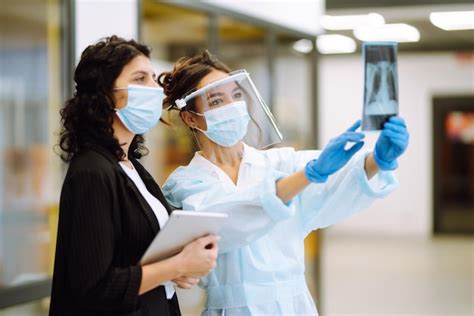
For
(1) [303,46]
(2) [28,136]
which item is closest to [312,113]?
(1) [303,46]

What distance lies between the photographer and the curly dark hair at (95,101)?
1.80 m

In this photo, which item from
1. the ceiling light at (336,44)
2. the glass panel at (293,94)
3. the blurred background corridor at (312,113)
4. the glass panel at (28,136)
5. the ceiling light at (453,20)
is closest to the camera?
the glass panel at (28,136)

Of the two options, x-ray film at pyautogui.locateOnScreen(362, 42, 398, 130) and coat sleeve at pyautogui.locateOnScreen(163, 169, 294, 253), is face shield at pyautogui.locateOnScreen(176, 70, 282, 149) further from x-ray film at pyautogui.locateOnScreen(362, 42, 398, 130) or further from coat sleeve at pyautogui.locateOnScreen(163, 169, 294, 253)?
x-ray film at pyautogui.locateOnScreen(362, 42, 398, 130)

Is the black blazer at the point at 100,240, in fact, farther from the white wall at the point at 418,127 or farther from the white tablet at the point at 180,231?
the white wall at the point at 418,127

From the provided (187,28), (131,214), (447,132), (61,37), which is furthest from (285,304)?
(447,132)

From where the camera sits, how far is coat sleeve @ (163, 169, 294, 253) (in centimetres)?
181

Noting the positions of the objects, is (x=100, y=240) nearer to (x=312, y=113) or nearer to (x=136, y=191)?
(x=136, y=191)

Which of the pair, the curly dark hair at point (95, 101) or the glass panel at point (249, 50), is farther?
the glass panel at point (249, 50)

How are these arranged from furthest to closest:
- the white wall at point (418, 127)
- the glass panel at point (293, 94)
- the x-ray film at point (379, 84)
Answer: the white wall at point (418, 127) → the glass panel at point (293, 94) → the x-ray film at point (379, 84)

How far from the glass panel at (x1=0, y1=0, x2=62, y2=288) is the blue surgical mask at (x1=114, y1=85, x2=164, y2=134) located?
154 cm

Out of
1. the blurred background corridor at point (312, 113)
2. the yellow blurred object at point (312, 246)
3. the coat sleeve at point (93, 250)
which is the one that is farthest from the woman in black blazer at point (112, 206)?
the yellow blurred object at point (312, 246)

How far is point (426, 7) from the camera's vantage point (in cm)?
795

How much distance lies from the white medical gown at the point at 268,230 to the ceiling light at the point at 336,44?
27.3 ft

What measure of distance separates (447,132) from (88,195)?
1130 centimetres
